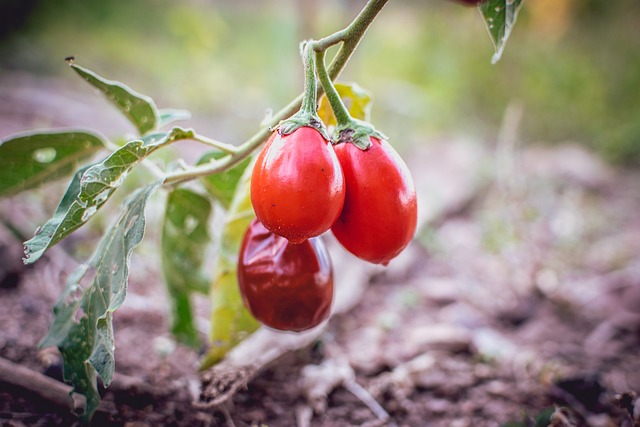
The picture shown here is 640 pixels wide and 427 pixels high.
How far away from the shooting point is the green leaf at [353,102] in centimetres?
92

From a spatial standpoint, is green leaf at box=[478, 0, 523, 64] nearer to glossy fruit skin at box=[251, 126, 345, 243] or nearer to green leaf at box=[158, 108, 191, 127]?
glossy fruit skin at box=[251, 126, 345, 243]

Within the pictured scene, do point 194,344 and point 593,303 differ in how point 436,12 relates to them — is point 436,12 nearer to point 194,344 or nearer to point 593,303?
point 593,303

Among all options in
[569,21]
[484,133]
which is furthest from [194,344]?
[569,21]

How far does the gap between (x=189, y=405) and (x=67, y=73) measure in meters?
4.57

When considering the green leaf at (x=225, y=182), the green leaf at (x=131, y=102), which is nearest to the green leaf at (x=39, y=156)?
the green leaf at (x=131, y=102)

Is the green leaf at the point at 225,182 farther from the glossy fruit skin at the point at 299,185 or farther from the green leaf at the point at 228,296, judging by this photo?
the glossy fruit skin at the point at 299,185

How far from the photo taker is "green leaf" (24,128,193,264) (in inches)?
27.9

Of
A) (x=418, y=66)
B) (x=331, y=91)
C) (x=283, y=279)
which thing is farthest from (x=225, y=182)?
(x=418, y=66)

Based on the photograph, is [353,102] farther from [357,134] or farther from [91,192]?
[91,192]

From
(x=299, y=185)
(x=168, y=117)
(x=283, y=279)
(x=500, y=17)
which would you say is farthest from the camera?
(x=168, y=117)

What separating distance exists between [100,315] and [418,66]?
17.9 feet

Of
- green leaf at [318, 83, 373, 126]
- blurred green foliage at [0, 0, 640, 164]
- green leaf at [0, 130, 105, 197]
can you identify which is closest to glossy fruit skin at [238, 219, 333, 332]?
green leaf at [318, 83, 373, 126]

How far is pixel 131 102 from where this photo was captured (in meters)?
0.96

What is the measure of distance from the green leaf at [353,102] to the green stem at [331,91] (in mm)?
170
